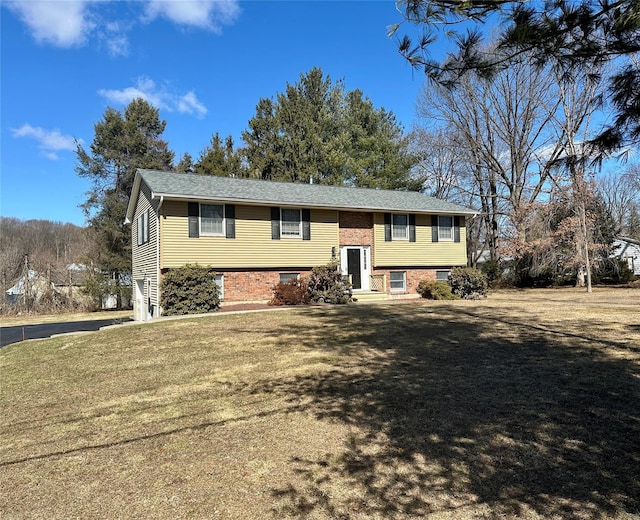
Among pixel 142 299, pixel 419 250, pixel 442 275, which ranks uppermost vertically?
pixel 419 250

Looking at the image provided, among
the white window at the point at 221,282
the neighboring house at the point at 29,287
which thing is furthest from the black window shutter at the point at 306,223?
the neighboring house at the point at 29,287

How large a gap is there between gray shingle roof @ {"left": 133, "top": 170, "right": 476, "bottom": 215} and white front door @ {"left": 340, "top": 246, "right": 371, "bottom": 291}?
1897 mm

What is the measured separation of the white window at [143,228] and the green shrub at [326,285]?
6.51 m

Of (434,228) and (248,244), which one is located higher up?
(434,228)

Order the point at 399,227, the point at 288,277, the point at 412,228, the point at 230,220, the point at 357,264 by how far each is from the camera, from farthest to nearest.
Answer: the point at 412,228 < the point at 399,227 < the point at 357,264 < the point at 288,277 < the point at 230,220

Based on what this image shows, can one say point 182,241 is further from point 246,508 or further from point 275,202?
point 246,508

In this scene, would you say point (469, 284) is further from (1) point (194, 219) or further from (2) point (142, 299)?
(2) point (142, 299)

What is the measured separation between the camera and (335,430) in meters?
4.11

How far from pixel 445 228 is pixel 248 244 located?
31.4ft

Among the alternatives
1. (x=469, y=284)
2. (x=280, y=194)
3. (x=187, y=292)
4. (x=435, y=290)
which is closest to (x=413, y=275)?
(x=435, y=290)

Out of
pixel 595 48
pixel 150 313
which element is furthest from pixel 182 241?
pixel 595 48

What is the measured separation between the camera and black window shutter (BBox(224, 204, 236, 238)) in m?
15.7

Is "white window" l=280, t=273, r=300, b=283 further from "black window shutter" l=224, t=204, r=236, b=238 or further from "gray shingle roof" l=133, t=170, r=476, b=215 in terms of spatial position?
"gray shingle roof" l=133, t=170, r=476, b=215

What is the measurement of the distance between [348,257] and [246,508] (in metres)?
15.8
